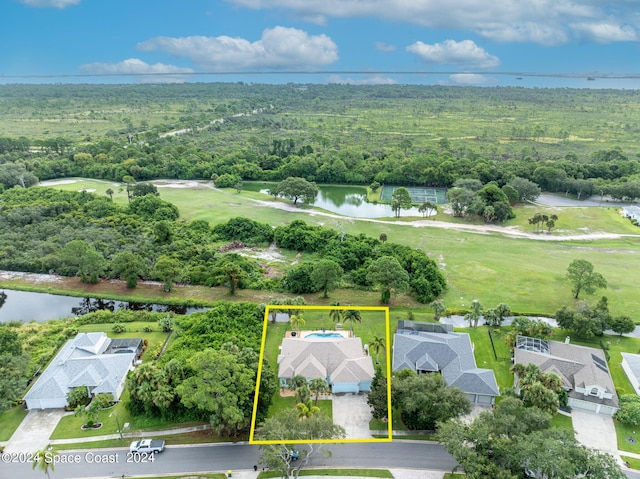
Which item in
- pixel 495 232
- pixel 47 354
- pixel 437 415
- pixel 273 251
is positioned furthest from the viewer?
pixel 495 232

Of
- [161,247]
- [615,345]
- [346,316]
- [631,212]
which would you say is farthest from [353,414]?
[631,212]

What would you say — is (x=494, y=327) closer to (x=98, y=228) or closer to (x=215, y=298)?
(x=215, y=298)

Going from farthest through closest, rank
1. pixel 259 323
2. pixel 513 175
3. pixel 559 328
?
pixel 513 175
pixel 559 328
pixel 259 323

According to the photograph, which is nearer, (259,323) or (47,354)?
(47,354)

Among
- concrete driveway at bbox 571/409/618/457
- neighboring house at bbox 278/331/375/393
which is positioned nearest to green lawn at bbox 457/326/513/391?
concrete driveway at bbox 571/409/618/457

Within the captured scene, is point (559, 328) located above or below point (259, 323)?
below

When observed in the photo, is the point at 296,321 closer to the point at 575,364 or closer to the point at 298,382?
the point at 298,382

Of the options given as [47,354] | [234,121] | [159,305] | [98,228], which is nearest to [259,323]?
[159,305]
